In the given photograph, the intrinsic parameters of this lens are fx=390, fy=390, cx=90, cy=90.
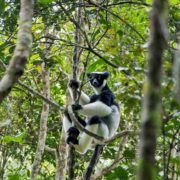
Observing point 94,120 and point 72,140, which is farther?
point 94,120

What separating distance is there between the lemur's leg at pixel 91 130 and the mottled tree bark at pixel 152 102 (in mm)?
4990

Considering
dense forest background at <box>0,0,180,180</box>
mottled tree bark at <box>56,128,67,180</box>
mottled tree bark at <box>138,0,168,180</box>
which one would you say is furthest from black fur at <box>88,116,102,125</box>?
mottled tree bark at <box>138,0,168,180</box>

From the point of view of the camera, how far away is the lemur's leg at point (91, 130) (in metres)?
5.60

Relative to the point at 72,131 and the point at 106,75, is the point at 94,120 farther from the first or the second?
the point at 106,75


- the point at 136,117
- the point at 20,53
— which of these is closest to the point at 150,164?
the point at 20,53

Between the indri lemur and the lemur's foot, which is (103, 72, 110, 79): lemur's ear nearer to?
the indri lemur

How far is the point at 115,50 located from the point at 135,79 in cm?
94

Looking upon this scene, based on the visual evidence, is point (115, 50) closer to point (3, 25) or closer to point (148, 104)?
point (3, 25)

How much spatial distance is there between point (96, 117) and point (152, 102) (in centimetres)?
509

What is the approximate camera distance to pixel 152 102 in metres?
0.59

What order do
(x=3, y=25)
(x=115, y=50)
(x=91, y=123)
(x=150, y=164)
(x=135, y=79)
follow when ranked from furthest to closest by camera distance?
(x=91, y=123)
(x=3, y=25)
(x=115, y=50)
(x=135, y=79)
(x=150, y=164)

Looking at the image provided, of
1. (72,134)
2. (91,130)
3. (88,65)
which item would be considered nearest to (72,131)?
(72,134)

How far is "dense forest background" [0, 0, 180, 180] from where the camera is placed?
248 centimetres

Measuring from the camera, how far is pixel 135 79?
2.66 m
